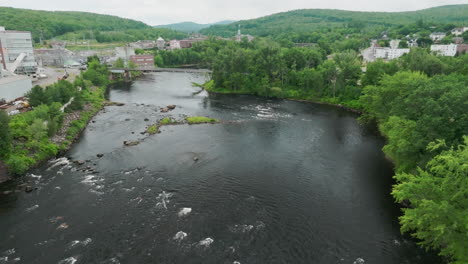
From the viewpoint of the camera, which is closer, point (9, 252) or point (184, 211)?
point (9, 252)

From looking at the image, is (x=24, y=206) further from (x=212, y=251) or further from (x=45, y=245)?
(x=212, y=251)

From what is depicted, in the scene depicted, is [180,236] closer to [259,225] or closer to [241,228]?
[241,228]

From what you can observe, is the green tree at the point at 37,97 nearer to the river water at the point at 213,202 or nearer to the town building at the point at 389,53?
the river water at the point at 213,202

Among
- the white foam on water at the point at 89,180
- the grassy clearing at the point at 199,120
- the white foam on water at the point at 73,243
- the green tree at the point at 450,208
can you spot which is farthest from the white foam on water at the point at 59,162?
the green tree at the point at 450,208

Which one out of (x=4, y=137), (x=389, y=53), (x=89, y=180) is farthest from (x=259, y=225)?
(x=389, y=53)

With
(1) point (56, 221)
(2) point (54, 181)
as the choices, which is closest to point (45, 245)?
(1) point (56, 221)

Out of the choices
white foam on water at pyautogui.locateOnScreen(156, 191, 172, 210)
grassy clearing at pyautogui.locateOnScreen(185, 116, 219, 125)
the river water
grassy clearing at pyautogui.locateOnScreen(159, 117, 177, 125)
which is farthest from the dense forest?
grassy clearing at pyautogui.locateOnScreen(159, 117, 177, 125)

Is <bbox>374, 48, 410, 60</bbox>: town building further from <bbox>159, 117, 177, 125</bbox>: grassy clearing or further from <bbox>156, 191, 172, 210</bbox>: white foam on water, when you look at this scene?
<bbox>156, 191, 172, 210</bbox>: white foam on water
